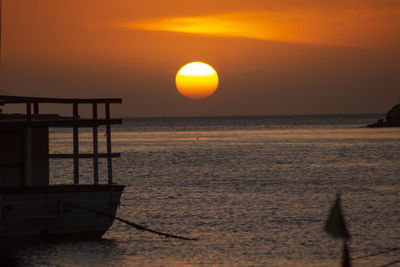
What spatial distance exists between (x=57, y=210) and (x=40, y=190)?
2.73 feet

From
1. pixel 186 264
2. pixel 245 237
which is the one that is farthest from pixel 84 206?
pixel 245 237

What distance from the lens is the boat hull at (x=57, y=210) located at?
791 inches

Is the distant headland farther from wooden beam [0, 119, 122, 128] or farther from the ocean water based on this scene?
wooden beam [0, 119, 122, 128]

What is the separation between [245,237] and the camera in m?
23.7

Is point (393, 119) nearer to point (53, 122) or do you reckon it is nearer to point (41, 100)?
point (41, 100)

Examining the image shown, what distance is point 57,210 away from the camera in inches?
811

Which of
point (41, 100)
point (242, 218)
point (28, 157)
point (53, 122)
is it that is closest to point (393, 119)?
point (242, 218)

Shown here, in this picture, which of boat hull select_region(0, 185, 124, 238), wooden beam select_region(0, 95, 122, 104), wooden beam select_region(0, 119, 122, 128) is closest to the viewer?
boat hull select_region(0, 185, 124, 238)

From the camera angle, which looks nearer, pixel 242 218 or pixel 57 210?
pixel 57 210

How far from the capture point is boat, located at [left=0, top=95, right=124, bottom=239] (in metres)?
20.2

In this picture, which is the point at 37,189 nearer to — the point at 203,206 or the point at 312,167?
the point at 203,206

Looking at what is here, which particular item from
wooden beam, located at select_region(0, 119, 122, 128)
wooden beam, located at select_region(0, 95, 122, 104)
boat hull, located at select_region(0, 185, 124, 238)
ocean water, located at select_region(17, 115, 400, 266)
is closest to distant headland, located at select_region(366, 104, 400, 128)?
ocean water, located at select_region(17, 115, 400, 266)

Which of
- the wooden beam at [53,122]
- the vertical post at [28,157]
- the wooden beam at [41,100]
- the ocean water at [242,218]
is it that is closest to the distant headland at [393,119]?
the ocean water at [242,218]

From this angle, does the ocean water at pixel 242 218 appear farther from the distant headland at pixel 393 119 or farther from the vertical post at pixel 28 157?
the distant headland at pixel 393 119
